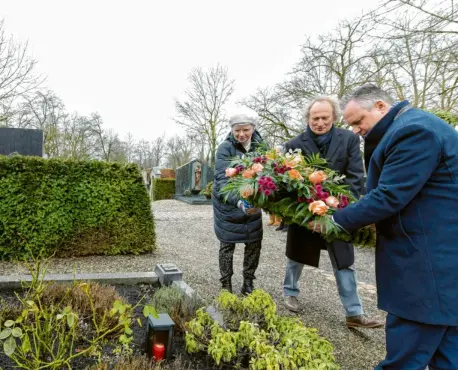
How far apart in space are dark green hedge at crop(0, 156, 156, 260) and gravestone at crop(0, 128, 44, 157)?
5773 millimetres

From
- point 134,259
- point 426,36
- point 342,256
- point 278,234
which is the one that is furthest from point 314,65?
point 342,256

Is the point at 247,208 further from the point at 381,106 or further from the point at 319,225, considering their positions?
the point at 381,106

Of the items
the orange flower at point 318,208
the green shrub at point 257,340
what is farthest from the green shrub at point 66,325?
the orange flower at point 318,208

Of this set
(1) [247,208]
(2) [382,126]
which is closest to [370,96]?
(2) [382,126]

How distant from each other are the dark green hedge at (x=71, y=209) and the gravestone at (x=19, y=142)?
5.77 meters

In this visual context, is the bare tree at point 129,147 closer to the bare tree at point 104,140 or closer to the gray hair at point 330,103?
the bare tree at point 104,140

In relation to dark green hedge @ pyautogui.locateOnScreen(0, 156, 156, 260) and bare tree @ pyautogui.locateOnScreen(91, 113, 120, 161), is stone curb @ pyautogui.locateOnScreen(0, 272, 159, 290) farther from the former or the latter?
bare tree @ pyautogui.locateOnScreen(91, 113, 120, 161)

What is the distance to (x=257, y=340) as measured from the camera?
210 centimetres

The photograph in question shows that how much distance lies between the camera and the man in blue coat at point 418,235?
1.62m

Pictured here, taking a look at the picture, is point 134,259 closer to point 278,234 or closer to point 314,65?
point 278,234

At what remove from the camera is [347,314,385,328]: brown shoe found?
3.03 metres

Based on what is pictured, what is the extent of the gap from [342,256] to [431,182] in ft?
4.92

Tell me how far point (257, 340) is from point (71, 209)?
13.9ft

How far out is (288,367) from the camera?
77.2 inches
